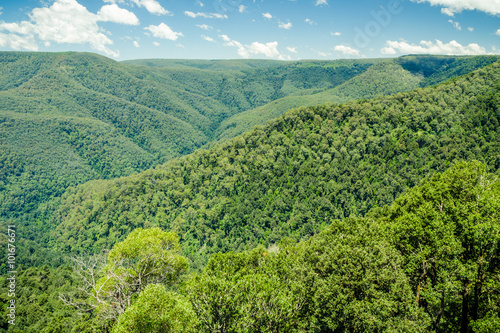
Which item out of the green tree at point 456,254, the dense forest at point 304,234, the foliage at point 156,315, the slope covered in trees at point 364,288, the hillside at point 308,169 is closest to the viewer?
the foliage at point 156,315

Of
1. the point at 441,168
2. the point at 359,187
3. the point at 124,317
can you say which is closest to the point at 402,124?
the point at 441,168

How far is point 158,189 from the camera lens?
150 meters

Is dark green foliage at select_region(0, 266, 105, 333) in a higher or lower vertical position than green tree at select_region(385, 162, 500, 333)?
lower

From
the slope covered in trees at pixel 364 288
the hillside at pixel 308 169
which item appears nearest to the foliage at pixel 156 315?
the slope covered in trees at pixel 364 288

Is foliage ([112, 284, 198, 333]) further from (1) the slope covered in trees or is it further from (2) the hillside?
(2) the hillside

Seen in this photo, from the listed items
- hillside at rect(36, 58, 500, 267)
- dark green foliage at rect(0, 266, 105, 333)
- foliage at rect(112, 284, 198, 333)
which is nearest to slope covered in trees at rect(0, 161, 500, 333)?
foliage at rect(112, 284, 198, 333)

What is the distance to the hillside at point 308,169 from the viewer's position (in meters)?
113

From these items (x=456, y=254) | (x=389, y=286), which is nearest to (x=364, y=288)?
(x=389, y=286)

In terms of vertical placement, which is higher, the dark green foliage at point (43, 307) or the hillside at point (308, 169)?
the hillside at point (308, 169)

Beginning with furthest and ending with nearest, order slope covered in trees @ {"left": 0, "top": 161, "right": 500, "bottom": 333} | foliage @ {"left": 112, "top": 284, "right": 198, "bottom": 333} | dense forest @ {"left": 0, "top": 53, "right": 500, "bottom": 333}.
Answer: dense forest @ {"left": 0, "top": 53, "right": 500, "bottom": 333}, slope covered in trees @ {"left": 0, "top": 161, "right": 500, "bottom": 333}, foliage @ {"left": 112, "top": 284, "right": 198, "bottom": 333}

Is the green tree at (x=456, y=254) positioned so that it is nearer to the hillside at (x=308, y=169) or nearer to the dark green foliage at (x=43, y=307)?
the dark green foliage at (x=43, y=307)

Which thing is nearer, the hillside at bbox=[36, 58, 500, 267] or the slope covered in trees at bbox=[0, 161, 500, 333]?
the slope covered in trees at bbox=[0, 161, 500, 333]

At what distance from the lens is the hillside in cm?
11294

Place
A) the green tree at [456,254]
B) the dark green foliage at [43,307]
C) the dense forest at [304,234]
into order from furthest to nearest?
1. the dark green foliage at [43,307]
2. the dense forest at [304,234]
3. the green tree at [456,254]
